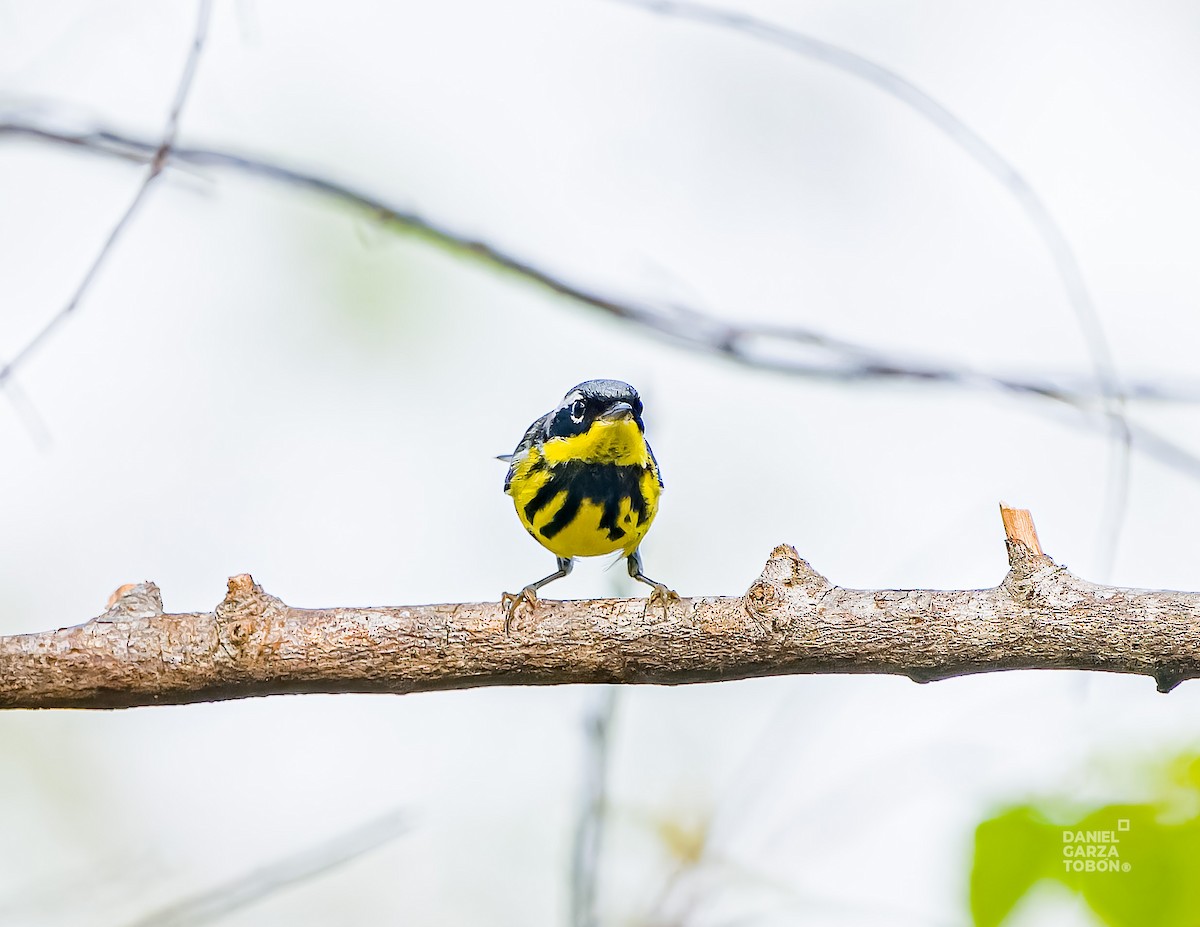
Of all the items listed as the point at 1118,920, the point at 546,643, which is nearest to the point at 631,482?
the point at 546,643

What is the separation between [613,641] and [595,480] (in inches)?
44.5

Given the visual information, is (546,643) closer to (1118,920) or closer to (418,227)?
(1118,920)

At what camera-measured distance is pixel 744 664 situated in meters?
2.89

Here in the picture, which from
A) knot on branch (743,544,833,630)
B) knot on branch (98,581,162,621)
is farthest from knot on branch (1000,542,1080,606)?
knot on branch (98,581,162,621)

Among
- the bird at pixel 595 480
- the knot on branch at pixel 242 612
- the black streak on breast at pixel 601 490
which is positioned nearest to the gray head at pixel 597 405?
the bird at pixel 595 480

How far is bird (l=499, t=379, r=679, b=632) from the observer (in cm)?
398

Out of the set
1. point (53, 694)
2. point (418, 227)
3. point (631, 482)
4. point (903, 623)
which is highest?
point (418, 227)

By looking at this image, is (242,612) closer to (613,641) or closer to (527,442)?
(613,641)

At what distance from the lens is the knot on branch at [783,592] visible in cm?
282

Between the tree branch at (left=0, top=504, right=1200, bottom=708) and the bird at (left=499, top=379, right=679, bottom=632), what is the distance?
0.97 meters

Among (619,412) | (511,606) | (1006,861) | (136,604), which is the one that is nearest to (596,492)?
(619,412)

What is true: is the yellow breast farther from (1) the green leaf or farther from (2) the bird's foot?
(1) the green leaf

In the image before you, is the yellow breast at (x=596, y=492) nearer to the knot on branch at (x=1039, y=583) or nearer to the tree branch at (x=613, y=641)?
the tree branch at (x=613, y=641)

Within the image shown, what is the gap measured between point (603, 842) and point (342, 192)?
268 centimetres
